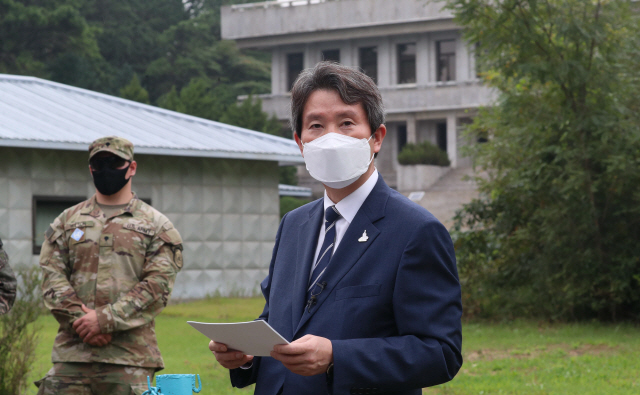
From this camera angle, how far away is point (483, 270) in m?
16.3

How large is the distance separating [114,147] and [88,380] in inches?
60.6

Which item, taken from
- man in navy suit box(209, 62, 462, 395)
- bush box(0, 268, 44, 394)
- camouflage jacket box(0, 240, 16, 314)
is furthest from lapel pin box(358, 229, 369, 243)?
bush box(0, 268, 44, 394)

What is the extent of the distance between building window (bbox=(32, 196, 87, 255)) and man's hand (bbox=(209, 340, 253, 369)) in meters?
13.8

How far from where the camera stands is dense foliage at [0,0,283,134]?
44406 millimetres

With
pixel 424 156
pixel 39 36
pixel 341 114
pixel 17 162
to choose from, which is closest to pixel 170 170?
pixel 17 162

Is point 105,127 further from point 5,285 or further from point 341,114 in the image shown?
point 341,114

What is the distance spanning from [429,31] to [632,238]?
32.4 m

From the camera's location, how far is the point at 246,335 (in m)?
2.73

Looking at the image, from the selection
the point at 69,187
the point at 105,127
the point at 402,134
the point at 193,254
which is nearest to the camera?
the point at 69,187

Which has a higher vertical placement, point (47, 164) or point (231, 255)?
point (47, 164)

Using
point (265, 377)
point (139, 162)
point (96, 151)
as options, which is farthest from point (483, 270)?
point (265, 377)

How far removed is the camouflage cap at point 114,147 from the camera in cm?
575

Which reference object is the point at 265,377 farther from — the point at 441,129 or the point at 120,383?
the point at 441,129

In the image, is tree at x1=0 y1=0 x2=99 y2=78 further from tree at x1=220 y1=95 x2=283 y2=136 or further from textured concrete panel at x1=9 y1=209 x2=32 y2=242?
textured concrete panel at x1=9 y1=209 x2=32 y2=242
